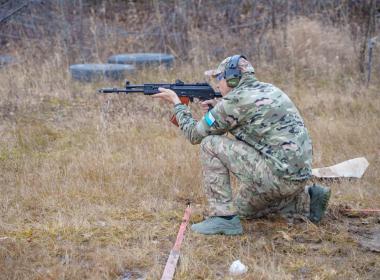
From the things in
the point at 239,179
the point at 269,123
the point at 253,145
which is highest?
the point at 269,123

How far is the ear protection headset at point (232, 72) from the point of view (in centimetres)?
437

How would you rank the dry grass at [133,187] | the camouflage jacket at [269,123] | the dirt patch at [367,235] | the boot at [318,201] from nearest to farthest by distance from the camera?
1. the dry grass at [133,187]
2. the camouflage jacket at [269,123]
3. the dirt patch at [367,235]
4. the boot at [318,201]

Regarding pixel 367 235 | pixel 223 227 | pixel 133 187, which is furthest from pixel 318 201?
pixel 133 187

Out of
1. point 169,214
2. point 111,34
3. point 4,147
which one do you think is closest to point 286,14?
point 111,34

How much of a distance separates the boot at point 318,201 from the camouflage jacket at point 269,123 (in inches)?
14.5

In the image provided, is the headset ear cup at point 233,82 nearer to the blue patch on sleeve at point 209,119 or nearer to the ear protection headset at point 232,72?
the ear protection headset at point 232,72

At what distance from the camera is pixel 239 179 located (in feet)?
14.8

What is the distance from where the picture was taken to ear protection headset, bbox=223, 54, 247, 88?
4367 mm

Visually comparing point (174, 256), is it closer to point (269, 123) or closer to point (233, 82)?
point (269, 123)

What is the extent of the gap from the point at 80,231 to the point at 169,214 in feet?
2.58

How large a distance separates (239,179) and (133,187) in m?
1.42

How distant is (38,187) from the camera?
554 centimetres

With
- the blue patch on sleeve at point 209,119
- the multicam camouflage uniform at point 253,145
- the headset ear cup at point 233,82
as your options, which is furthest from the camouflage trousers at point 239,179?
the headset ear cup at point 233,82

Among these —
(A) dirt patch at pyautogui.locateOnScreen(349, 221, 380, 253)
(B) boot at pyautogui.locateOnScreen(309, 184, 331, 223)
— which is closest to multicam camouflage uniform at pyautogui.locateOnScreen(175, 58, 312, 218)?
(B) boot at pyautogui.locateOnScreen(309, 184, 331, 223)
